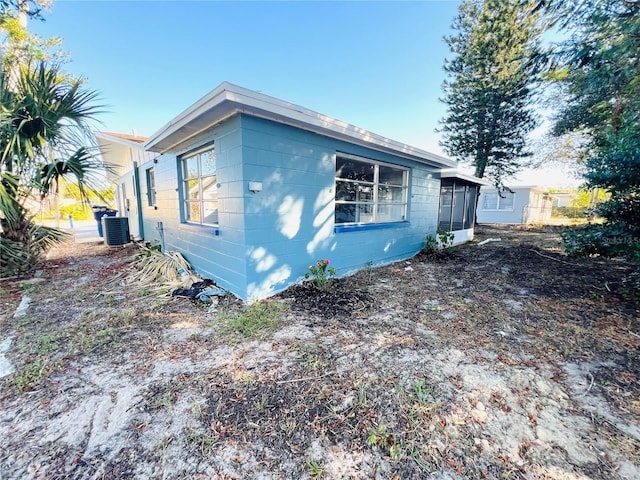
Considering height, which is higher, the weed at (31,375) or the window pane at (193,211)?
the window pane at (193,211)

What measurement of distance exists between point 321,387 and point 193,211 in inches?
180

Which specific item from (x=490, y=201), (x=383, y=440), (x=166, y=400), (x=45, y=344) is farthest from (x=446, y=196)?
(x=45, y=344)

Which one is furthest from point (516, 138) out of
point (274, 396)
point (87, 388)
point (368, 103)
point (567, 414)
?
point (87, 388)

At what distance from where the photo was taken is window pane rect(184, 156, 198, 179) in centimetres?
509

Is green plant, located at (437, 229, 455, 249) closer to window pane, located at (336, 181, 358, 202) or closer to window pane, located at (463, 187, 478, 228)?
window pane, located at (463, 187, 478, 228)

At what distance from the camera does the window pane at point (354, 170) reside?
5077 mm

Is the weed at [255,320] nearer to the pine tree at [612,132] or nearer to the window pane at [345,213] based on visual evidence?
the window pane at [345,213]

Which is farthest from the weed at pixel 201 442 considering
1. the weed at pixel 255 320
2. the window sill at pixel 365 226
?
the window sill at pixel 365 226

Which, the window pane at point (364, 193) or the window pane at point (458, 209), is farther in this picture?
the window pane at point (458, 209)

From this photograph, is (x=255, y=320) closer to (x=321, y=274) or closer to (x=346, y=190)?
(x=321, y=274)

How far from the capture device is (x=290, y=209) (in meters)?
4.21

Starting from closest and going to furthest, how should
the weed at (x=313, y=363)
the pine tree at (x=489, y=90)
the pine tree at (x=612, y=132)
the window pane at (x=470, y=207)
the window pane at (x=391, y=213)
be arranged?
the weed at (x=313, y=363) → the pine tree at (x=612, y=132) → the window pane at (x=391, y=213) → the window pane at (x=470, y=207) → the pine tree at (x=489, y=90)

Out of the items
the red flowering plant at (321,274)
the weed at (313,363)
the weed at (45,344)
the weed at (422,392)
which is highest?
the red flowering plant at (321,274)

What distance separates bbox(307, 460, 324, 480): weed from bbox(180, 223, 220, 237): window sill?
3.50 meters
